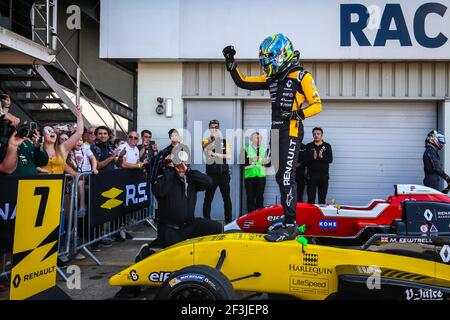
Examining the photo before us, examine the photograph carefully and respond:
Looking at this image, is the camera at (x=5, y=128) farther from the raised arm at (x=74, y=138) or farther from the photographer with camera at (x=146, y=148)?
the photographer with camera at (x=146, y=148)

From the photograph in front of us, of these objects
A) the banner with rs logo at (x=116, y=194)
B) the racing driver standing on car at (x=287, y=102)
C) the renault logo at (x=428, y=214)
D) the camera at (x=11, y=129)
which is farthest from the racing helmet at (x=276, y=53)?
the banner with rs logo at (x=116, y=194)

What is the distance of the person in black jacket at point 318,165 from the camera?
8.33 m

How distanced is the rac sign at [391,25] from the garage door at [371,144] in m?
1.33

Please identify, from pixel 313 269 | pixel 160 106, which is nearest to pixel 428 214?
pixel 313 269

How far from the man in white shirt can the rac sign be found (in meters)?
4.64

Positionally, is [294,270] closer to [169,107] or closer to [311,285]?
[311,285]

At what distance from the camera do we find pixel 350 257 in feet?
10.5

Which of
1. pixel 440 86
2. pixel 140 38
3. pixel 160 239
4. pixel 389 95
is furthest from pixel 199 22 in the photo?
pixel 160 239

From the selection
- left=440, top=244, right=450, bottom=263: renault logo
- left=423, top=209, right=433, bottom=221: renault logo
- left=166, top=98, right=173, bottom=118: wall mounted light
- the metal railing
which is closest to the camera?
left=440, top=244, right=450, bottom=263: renault logo

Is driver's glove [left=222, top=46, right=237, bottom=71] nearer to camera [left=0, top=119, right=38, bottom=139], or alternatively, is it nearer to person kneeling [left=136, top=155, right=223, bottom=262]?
person kneeling [left=136, top=155, right=223, bottom=262]

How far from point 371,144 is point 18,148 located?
7257 mm

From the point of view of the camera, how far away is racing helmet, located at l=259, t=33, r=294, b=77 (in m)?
3.78

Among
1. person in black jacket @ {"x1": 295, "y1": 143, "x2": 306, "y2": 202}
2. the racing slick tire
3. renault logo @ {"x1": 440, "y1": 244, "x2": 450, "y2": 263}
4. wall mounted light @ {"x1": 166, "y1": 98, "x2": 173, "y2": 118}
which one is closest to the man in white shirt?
wall mounted light @ {"x1": 166, "y1": 98, "x2": 173, "y2": 118}
